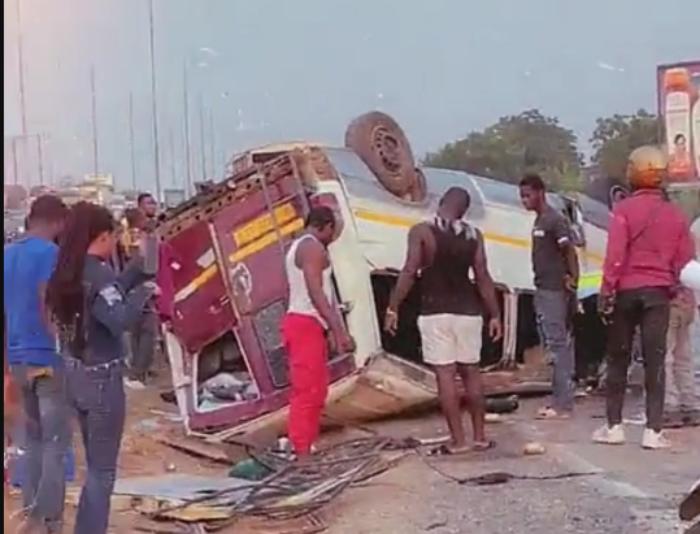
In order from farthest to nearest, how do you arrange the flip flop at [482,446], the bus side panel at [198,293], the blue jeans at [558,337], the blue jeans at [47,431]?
the blue jeans at [558,337]
the bus side panel at [198,293]
the flip flop at [482,446]
the blue jeans at [47,431]

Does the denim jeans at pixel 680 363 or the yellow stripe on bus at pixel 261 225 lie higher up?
the yellow stripe on bus at pixel 261 225

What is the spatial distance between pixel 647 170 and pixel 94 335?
3.43 meters

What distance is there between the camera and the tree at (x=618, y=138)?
10648 mm

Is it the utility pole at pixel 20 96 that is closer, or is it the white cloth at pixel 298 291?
the utility pole at pixel 20 96

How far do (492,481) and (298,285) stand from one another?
1371mm

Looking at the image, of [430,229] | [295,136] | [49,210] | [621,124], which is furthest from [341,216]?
[621,124]

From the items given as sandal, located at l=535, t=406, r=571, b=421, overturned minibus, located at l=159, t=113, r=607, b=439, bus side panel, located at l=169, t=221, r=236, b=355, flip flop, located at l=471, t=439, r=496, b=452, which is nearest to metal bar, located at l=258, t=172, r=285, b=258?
overturned minibus, located at l=159, t=113, r=607, b=439

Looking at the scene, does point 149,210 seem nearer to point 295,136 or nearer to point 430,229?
point 295,136

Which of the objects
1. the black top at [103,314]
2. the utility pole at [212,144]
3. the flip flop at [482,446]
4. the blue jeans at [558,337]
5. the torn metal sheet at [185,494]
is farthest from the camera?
the utility pole at [212,144]

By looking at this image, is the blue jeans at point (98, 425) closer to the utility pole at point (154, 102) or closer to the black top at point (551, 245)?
the utility pole at point (154, 102)

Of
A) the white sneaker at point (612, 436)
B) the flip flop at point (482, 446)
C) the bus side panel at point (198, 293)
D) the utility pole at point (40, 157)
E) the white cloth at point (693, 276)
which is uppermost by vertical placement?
the utility pole at point (40, 157)

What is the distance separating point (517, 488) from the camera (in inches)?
276

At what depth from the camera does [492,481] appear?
716cm

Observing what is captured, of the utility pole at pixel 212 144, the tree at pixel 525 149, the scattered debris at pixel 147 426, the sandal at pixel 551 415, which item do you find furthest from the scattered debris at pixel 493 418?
the utility pole at pixel 212 144
